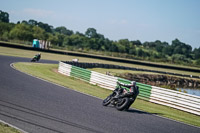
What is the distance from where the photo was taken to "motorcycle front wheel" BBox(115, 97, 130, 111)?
489 inches

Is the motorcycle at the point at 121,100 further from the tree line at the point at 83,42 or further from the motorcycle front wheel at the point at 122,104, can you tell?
the tree line at the point at 83,42

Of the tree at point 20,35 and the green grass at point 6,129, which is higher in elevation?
the tree at point 20,35

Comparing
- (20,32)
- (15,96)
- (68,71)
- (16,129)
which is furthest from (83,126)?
(20,32)

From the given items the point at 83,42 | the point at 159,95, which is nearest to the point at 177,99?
the point at 159,95

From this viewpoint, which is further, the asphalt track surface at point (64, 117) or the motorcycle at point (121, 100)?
the motorcycle at point (121, 100)

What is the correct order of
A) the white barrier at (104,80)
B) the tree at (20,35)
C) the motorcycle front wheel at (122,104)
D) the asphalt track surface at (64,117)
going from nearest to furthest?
the asphalt track surface at (64,117)
the motorcycle front wheel at (122,104)
the white barrier at (104,80)
the tree at (20,35)

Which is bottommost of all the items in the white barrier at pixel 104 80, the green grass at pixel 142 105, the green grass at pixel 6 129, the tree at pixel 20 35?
the green grass at pixel 142 105

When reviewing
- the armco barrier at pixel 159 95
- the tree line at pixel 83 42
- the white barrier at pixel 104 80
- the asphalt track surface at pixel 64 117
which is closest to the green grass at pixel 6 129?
the asphalt track surface at pixel 64 117

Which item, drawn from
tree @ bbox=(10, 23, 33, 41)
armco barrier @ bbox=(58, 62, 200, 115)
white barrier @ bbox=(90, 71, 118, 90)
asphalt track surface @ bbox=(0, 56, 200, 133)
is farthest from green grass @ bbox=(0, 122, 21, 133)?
tree @ bbox=(10, 23, 33, 41)

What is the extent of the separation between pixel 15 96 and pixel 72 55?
45638 mm

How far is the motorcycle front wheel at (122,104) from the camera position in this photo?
12.4 meters

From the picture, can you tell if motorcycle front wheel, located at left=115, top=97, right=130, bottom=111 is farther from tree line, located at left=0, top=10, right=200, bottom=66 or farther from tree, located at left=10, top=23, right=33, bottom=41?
tree, located at left=10, top=23, right=33, bottom=41

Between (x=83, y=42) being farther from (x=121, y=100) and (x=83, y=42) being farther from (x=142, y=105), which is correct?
(x=121, y=100)

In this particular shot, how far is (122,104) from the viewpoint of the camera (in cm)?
1261
